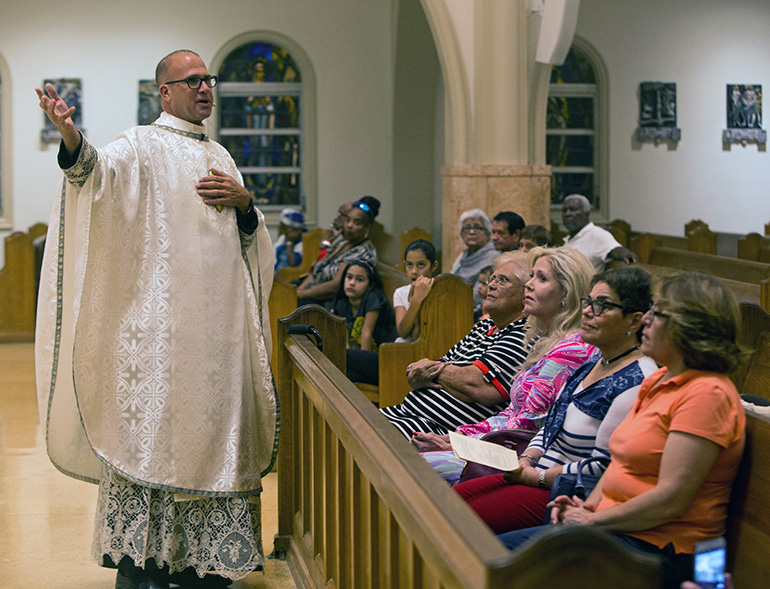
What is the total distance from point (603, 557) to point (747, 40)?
12355mm

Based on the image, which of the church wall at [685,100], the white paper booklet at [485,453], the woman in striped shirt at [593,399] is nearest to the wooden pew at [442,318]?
the white paper booklet at [485,453]

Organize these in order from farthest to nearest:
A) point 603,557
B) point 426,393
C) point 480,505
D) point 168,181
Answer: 1. point 426,393
2. point 168,181
3. point 480,505
4. point 603,557

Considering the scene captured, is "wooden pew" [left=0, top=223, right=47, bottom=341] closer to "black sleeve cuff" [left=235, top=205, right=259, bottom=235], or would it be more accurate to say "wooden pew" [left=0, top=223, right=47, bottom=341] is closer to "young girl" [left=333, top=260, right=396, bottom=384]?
"young girl" [left=333, top=260, right=396, bottom=384]

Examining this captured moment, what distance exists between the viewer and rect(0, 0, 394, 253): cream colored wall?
35.8 ft

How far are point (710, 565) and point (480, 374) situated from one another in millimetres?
1828

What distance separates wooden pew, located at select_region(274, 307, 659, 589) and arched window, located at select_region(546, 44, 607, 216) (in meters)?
8.84

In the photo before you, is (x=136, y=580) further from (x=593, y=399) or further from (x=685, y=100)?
(x=685, y=100)

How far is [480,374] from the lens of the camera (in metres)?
3.22

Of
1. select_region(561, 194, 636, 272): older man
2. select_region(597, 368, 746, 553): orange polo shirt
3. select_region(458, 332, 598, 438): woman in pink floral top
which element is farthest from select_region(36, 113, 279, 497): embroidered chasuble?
select_region(561, 194, 636, 272): older man

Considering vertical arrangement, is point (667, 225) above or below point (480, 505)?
above

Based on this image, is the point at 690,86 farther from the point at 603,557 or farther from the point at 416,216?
the point at 603,557

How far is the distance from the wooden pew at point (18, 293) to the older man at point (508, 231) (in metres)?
5.36

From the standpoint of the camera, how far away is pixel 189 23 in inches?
439

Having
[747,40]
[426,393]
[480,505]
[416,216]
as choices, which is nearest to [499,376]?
[426,393]
